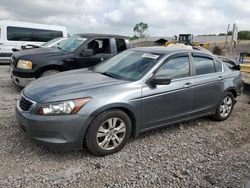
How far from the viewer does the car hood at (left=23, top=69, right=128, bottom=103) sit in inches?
130

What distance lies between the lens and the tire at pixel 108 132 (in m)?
3.37


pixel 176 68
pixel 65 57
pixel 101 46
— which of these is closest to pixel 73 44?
pixel 65 57

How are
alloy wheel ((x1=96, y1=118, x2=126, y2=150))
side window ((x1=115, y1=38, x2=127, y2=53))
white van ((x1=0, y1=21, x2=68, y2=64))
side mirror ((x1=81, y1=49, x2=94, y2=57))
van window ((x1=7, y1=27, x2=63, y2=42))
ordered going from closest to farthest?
alloy wheel ((x1=96, y1=118, x2=126, y2=150)) → side mirror ((x1=81, y1=49, x2=94, y2=57)) → side window ((x1=115, y1=38, x2=127, y2=53)) → white van ((x1=0, y1=21, x2=68, y2=64)) → van window ((x1=7, y1=27, x2=63, y2=42))

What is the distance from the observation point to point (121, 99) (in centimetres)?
351

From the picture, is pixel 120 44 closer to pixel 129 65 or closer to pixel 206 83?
pixel 129 65

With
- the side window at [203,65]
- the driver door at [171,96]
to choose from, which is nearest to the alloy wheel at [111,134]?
the driver door at [171,96]

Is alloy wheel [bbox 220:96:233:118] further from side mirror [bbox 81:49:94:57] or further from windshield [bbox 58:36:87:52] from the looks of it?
windshield [bbox 58:36:87:52]

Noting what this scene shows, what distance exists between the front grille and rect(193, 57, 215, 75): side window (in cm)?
285

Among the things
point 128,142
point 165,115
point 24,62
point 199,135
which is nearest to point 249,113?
point 199,135

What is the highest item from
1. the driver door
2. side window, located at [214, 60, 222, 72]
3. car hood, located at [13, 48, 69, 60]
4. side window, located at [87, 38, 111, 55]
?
side window, located at [87, 38, 111, 55]

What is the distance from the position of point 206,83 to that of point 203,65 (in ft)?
1.21

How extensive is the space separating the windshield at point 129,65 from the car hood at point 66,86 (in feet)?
0.69

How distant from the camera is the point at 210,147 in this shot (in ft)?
13.1

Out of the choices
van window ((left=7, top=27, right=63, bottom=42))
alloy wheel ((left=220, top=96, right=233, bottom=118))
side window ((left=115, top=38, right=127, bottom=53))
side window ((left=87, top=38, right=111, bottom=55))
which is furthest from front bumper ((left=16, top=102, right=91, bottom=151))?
van window ((left=7, top=27, right=63, bottom=42))
